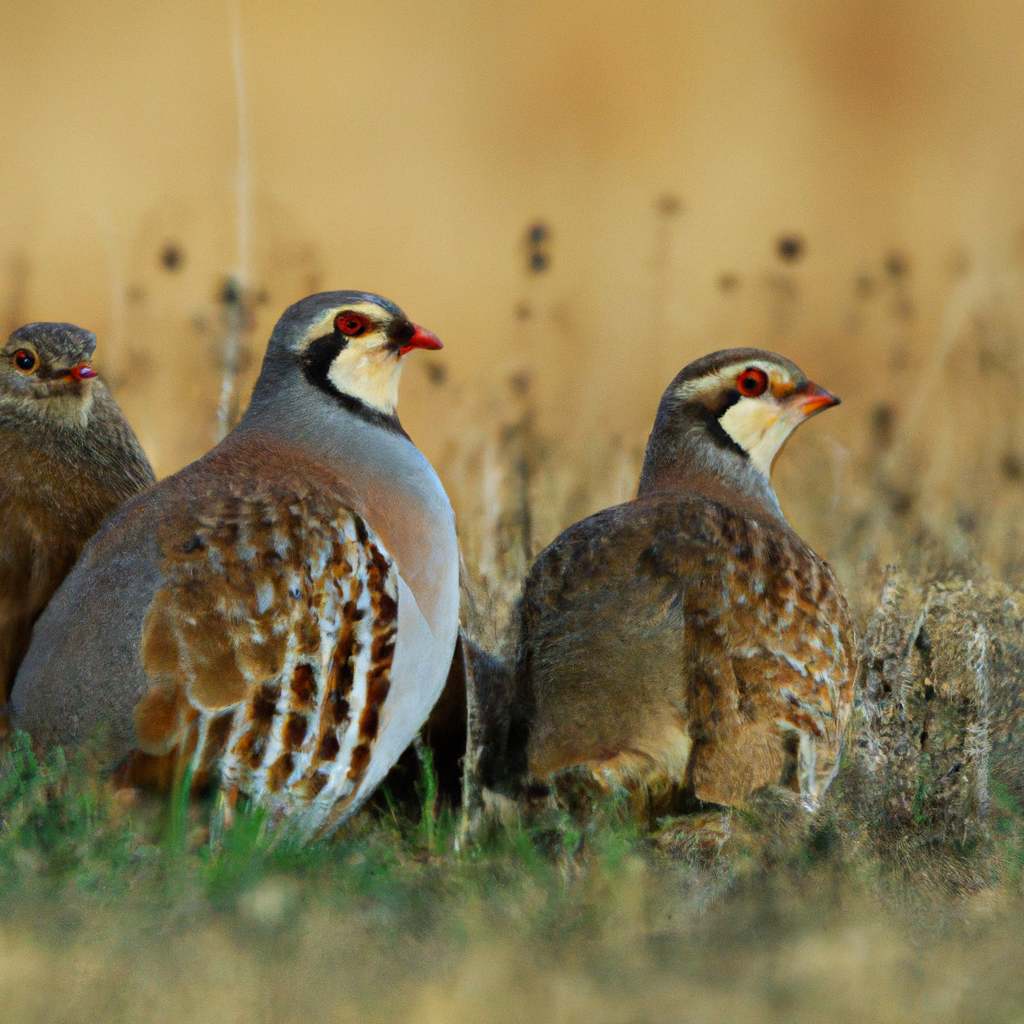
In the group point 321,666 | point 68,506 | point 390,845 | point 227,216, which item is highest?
point 227,216

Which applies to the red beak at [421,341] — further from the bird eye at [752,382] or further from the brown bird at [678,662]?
the bird eye at [752,382]

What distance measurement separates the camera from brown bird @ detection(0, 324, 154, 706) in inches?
185

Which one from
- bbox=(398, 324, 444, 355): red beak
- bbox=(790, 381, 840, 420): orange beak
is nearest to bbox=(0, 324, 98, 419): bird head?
bbox=(398, 324, 444, 355): red beak

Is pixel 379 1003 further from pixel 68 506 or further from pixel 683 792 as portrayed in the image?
pixel 68 506

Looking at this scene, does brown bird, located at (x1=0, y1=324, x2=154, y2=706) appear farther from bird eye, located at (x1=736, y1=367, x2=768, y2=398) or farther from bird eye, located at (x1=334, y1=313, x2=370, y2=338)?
bird eye, located at (x1=736, y1=367, x2=768, y2=398)

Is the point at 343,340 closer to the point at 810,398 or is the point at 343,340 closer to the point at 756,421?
the point at 756,421

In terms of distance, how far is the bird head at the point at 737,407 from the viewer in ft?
18.0

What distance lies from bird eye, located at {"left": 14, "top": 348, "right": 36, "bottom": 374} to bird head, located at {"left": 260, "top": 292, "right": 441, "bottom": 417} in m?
0.80

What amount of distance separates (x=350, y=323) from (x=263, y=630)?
1.16m

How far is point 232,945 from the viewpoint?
317 cm

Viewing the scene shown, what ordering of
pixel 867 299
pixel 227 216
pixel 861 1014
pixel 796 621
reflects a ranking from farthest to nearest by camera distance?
1. pixel 227 216
2. pixel 867 299
3. pixel 796 621
4. pixel 861 1014

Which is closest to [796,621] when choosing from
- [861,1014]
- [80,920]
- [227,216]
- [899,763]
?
[899,763]

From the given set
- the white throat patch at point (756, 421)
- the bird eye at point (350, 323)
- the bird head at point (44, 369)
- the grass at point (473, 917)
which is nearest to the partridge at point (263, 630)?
the grass at point (473, 917)

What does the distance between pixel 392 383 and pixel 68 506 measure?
3.76 feet
